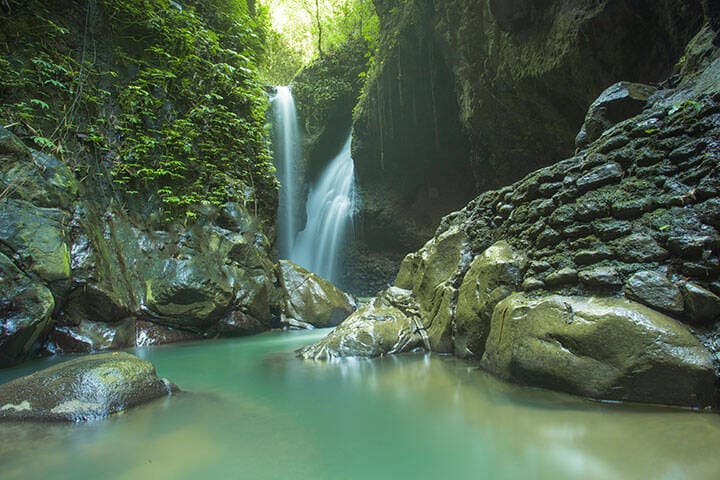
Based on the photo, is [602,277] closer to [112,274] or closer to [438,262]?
[438,262]

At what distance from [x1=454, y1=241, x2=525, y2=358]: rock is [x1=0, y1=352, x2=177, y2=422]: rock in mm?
3196

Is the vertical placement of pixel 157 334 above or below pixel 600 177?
below

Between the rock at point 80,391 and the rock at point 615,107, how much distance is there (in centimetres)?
521

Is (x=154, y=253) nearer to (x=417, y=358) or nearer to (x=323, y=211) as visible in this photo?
(x=417, y=358)

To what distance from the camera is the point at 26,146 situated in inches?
201

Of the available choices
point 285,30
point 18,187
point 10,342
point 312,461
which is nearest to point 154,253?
point 18,187

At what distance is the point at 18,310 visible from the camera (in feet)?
13.0

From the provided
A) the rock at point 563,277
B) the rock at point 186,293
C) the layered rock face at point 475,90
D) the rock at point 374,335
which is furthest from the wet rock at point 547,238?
the rock at point 186,293

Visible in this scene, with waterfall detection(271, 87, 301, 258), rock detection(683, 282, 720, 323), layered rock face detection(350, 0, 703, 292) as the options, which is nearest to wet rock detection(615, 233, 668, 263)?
rock detection(683, 282, 720, 323)

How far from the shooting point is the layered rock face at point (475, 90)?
217 inches

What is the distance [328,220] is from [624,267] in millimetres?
12660

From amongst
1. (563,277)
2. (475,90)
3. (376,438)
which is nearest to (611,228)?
(563,277)

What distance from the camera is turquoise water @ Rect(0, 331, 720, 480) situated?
1688mm

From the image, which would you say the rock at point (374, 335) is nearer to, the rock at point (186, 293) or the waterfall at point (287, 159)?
→ the rock at point (186, 293)
